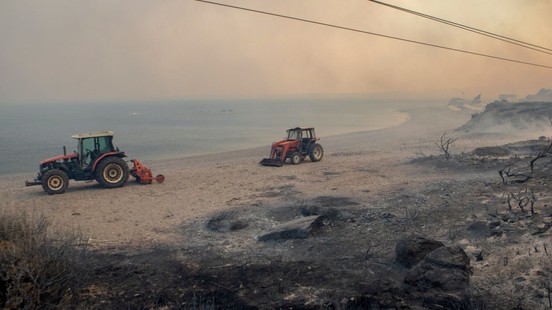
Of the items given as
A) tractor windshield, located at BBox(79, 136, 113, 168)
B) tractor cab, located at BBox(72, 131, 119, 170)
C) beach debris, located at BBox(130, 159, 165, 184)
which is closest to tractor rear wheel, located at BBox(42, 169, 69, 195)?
tractor cab, located at BBox(72, 131, 119, 170)

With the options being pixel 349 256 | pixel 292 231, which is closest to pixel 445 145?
pixel 292 231

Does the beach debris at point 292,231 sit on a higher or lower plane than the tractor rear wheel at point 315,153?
lower

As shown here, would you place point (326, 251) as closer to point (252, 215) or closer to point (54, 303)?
point (252, 215)

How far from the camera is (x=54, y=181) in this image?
54.1 ft

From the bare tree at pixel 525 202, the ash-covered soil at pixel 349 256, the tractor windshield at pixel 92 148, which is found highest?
the tractor windshield at pixel 92 148

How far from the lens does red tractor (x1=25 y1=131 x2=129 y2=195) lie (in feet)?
54.1

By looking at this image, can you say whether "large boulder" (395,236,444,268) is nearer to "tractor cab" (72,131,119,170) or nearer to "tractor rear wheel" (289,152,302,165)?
"tractor cab" (72,131,119,170)

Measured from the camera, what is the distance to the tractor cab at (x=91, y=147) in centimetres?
1678

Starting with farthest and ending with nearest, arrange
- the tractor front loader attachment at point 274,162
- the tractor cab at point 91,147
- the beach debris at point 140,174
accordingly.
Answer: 1. the tractor front loader attachment at point 274,162
2. the beach debris at point 140,174
3. the tractor cab at point 91,147

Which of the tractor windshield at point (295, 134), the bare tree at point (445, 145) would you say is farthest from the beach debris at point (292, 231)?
the tractor windshield at point (295, 134)

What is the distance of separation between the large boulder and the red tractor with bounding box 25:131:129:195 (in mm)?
12127

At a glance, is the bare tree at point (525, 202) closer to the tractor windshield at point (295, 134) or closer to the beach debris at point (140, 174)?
the tractor windshield at point (295, 134)

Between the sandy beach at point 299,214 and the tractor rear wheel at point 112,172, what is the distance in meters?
0.35

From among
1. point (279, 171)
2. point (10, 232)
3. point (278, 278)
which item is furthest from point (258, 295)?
point (279, 171)
